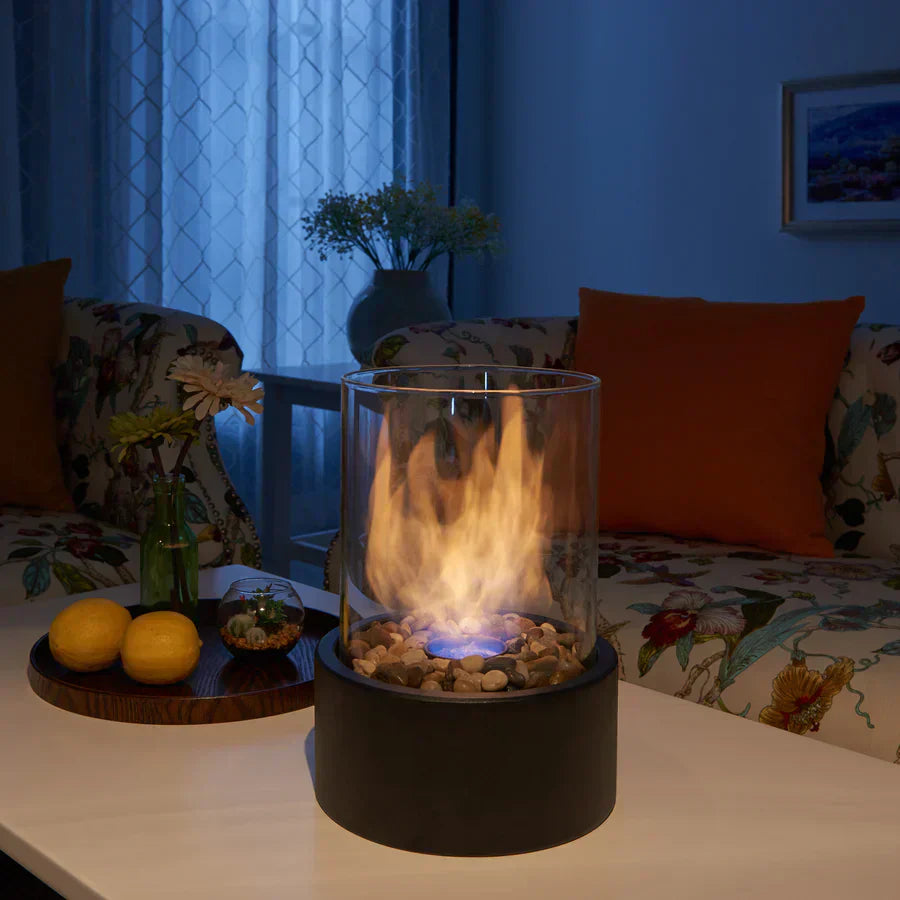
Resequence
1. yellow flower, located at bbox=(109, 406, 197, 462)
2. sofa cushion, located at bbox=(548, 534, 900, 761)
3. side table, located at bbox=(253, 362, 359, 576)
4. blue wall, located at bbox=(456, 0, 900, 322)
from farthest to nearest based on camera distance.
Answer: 1. blue wall, located at bbox=(456, 0, 900, 322)
2. side table, located at bbox=(253, 362, 359, 576)
3. sofa cushion, located at bbox=(548, 534, 900, 761)
4. yellow flower, located at bbox=(109, 406, 197, 462)

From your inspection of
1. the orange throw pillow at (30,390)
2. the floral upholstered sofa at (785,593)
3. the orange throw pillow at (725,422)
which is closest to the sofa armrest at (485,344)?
the floral upholstered sofa at (785,593)

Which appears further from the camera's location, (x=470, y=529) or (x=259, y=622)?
(x=259, y=622)

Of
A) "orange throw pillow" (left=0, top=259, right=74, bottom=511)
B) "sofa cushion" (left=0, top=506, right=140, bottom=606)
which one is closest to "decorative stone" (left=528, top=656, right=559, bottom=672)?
"sofa cushion" (left=0, top=506, right=140, bottom=606)

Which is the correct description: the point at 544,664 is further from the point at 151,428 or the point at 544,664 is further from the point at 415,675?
the point at 151,428

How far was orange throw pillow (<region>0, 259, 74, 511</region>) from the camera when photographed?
2.01 meters

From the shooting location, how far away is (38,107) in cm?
297

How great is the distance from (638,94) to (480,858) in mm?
3407

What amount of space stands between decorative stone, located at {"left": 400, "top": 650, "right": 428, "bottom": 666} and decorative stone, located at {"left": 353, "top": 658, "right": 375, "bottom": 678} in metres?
0.02

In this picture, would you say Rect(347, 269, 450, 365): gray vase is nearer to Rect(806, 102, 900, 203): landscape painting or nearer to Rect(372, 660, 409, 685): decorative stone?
Rect(806, 102, 900, 203): landscape painting

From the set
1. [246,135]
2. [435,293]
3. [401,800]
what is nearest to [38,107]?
[246,135]

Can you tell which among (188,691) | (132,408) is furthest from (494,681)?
(132,408)

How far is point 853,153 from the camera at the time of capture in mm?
3293

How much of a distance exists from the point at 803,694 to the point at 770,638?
9cm

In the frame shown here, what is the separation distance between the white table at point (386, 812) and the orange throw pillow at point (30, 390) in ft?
3.57
